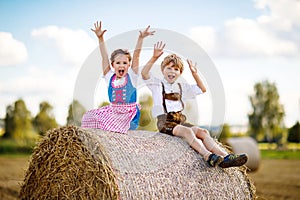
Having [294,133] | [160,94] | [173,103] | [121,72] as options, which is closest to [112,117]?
[121,72]

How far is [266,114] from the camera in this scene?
1548 inches

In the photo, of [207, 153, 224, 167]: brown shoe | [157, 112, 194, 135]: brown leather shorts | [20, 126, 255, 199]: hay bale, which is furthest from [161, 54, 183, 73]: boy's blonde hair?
[207, 153, 224, 167]: brown shoe

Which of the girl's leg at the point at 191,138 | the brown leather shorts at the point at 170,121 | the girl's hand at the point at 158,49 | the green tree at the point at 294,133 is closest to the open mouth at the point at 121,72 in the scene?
the girl's hand at the point at 158,49

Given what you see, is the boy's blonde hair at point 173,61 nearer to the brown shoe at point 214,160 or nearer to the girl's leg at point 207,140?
the girl's leg at point 207,140

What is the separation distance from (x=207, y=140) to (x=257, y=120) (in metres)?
34.0

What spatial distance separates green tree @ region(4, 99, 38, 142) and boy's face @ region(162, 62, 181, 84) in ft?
70.2

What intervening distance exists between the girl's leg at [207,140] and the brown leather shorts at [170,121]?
15cm

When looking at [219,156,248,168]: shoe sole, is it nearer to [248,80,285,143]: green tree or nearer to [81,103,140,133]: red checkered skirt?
[81,103,140,133]: red checkered skirt

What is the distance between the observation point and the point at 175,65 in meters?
5.81

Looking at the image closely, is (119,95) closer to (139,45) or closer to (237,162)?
(139,45)

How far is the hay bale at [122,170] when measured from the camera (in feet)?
15.9

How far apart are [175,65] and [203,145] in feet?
3.13

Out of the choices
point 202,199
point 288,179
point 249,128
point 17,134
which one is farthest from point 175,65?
point 249,128

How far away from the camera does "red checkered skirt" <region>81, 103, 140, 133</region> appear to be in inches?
213
